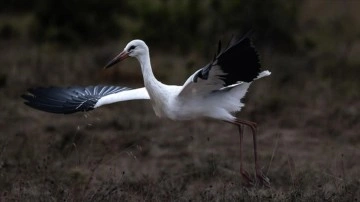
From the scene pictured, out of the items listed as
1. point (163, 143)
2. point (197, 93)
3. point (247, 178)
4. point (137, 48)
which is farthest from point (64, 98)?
point (247, 178)

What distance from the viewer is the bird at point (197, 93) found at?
23.8ft

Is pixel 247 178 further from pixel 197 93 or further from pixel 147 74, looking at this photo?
pixel 147 74

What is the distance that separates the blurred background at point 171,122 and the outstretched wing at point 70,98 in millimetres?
324

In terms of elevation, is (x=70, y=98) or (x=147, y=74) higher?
(x=147, y=74)

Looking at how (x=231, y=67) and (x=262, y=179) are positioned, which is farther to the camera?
(x=262, y=179)

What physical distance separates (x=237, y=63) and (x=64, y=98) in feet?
8.16

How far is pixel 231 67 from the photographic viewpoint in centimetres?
730

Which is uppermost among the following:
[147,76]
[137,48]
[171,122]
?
[137,48]

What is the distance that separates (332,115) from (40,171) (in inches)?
190

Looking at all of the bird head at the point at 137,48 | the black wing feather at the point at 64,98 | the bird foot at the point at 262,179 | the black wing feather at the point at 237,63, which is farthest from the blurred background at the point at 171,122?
the black wing feather at the point at 237,63

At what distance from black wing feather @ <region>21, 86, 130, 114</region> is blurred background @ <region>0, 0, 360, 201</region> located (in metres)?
0.31

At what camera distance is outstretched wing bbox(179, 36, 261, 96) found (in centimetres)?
712

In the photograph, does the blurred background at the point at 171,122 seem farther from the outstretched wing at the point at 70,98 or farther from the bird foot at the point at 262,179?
the outstretched wing at the point at 70,98

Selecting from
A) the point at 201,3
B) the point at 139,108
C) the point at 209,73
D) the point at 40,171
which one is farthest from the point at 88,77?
the point at 209,73
